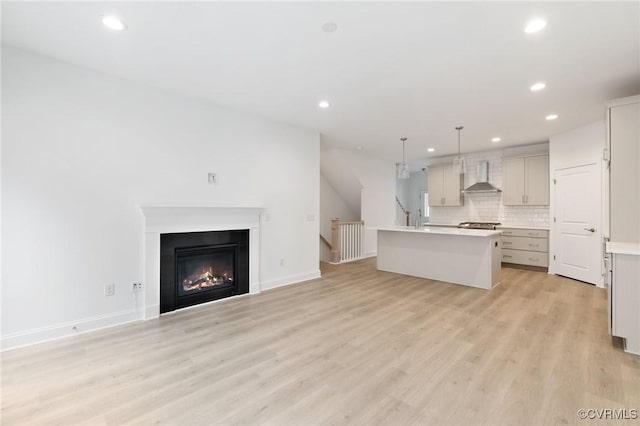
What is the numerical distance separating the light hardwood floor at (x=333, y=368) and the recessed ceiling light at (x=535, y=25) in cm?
281

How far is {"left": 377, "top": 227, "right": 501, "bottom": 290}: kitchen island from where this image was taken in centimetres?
466

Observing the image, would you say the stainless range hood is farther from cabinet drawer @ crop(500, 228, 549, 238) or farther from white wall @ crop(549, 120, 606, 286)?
white wall @ crop(549, 120, 606, 286)

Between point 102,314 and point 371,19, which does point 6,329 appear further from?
point 371,19

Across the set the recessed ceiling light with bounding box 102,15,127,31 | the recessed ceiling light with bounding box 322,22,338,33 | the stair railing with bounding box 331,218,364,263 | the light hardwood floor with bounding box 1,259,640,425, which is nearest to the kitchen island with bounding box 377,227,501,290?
the light hardwood floor with bounding box 1,259,640,425

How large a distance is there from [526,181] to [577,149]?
117 cm

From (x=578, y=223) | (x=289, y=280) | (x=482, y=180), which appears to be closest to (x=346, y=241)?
(x=289, y=280)

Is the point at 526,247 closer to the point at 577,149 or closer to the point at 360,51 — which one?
the point at 577,149

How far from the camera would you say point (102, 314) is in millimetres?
3139

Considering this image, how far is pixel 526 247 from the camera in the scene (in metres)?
6.12

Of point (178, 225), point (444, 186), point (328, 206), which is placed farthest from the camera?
point (328, 206)

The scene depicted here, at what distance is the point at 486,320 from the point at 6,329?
498 centimetres

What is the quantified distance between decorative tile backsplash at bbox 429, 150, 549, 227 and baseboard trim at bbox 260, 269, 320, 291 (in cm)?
452

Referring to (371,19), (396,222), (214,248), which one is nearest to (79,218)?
(214,248)

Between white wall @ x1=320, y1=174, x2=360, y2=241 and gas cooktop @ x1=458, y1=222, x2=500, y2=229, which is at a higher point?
white wall @ x1=320, y1=174, x2=360, y2=241
